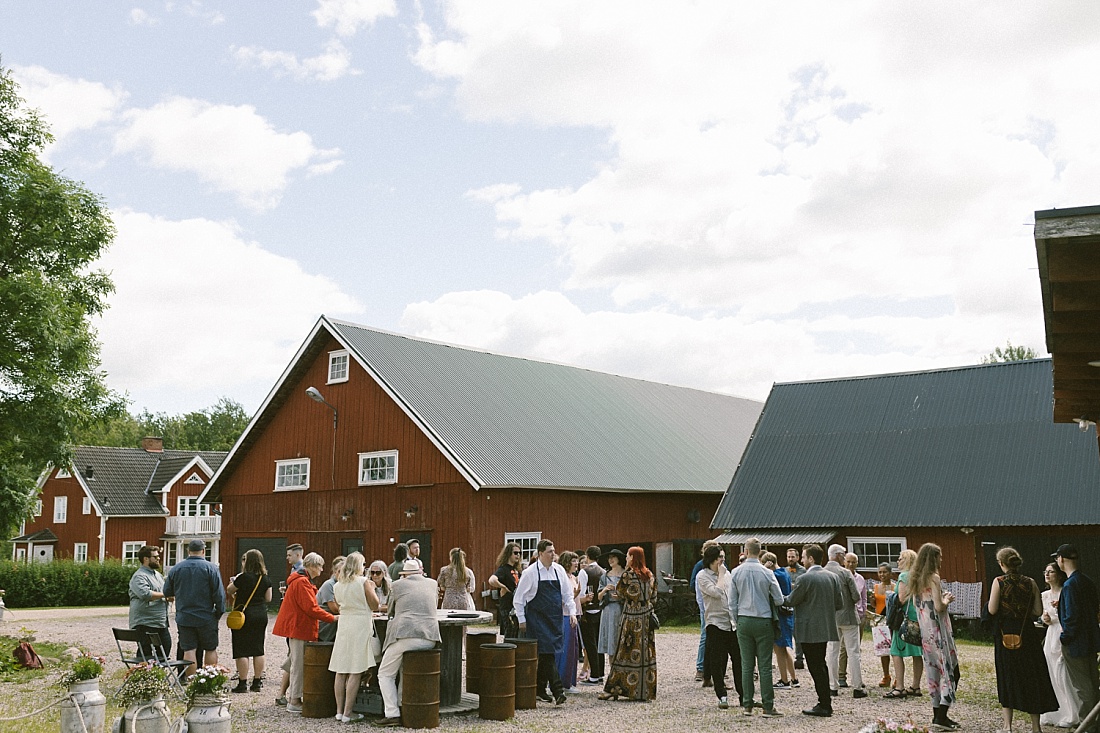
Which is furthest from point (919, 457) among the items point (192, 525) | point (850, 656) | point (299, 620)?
point (192, 525)

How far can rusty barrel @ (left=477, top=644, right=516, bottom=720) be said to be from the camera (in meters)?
10.1

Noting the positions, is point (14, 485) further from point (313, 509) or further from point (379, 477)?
point (379, 477)

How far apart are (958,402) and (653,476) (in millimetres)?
8296

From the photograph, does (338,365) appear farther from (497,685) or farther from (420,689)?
(420,689)

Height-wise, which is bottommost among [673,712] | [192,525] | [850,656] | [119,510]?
[673,712]

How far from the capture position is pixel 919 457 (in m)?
22.9

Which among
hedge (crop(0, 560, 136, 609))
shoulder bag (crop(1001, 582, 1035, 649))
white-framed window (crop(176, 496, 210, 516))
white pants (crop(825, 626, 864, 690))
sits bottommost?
hedge (crop(0, 560, 136, 609))

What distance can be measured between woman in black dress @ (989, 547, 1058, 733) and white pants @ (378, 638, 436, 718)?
558 cm

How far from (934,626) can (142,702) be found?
7.64 m

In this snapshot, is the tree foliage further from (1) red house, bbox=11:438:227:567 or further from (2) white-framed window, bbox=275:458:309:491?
(2) white-framed window, bbox=275:458:309:491

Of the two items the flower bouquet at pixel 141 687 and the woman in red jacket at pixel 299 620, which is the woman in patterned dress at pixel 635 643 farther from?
the flower bouquet at pixel 141 687

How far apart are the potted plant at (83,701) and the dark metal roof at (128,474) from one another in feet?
112

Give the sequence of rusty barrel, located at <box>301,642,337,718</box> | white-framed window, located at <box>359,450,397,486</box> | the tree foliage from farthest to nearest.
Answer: the tree foliage < white-framed window, located at <box>359,450,397,486</box> < rusty barrel, located at <box>301,642,337,718</box>

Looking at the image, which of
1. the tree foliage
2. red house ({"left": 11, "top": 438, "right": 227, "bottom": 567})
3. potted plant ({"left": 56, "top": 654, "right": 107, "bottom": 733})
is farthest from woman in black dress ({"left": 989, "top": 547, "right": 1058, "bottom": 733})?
the tree foliage
